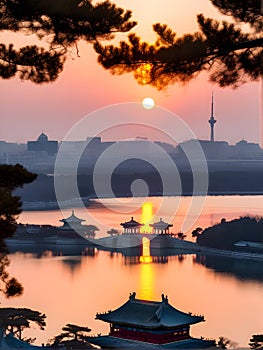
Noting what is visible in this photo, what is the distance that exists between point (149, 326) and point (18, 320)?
3.89ft

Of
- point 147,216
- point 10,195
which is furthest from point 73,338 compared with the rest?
point 147,216

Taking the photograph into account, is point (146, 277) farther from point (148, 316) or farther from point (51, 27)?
point (51, 27)

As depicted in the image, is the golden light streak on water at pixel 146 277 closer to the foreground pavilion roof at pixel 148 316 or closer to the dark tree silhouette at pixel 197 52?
the foreground pavilion roof at pixel 148 316

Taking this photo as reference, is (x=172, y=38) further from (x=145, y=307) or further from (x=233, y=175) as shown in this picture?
(x=233, y=175)

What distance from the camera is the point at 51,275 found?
36.6 feet

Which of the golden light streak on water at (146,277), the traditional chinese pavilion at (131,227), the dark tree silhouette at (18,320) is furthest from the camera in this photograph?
A: the traditional chinese pavilion at (131,227)

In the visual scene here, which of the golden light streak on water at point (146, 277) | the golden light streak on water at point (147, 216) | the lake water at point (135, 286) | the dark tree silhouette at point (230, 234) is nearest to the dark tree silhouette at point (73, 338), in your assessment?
the lake water at point (135, 286)

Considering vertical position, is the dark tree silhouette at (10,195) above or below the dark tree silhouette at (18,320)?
above

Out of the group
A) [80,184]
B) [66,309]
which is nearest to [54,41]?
[66,309]

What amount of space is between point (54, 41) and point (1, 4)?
20cm

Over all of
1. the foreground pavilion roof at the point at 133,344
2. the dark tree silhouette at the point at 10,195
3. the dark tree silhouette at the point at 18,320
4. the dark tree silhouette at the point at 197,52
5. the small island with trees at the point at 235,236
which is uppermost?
the dark tree silhouette at the point at 197,52

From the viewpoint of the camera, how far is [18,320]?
6.95 metres

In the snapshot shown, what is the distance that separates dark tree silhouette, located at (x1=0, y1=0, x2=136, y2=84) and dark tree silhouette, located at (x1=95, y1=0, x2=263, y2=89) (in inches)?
2.4

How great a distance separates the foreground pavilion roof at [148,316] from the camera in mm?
6789
